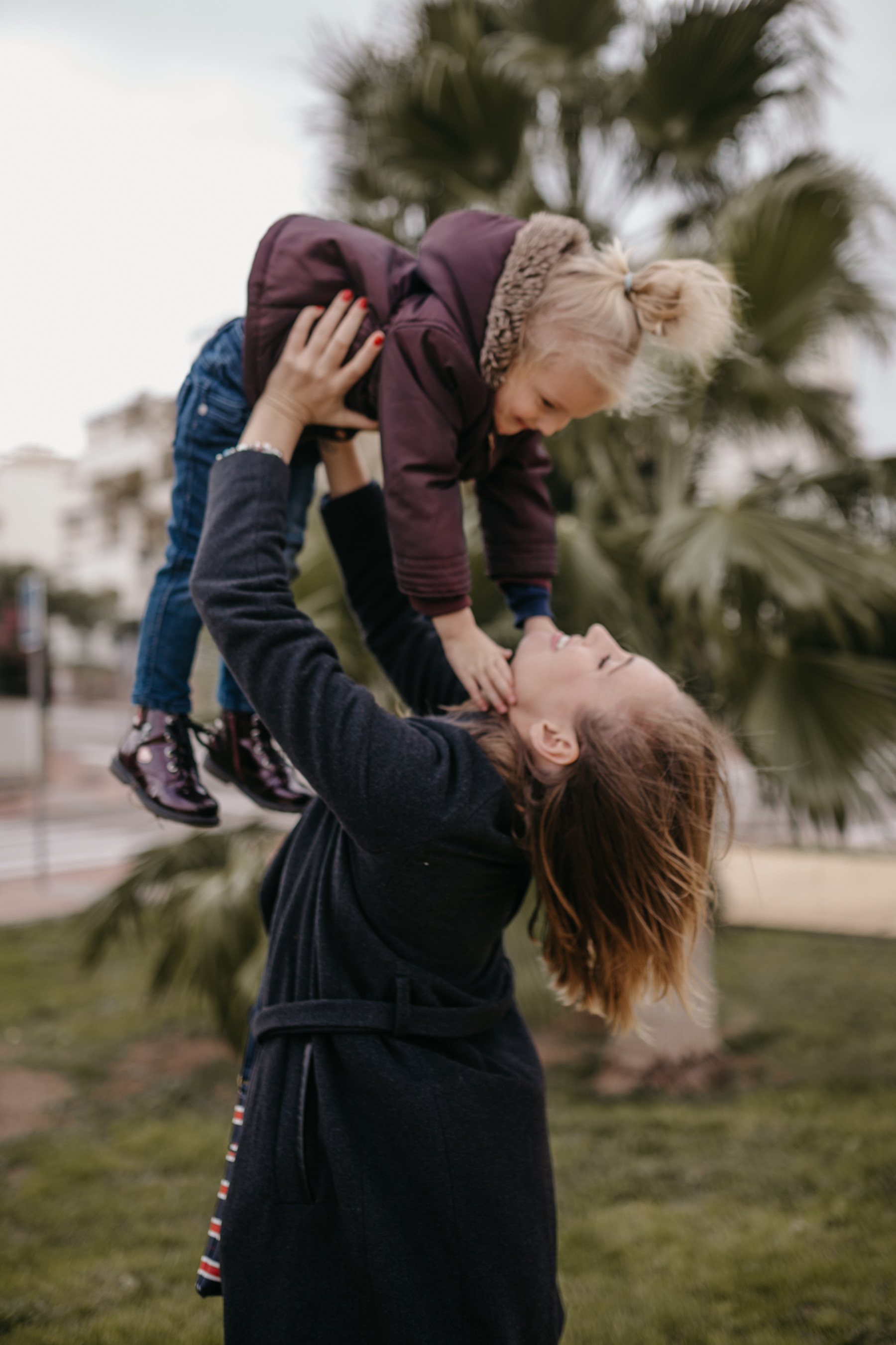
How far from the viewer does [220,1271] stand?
136 cm

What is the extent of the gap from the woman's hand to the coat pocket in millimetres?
786

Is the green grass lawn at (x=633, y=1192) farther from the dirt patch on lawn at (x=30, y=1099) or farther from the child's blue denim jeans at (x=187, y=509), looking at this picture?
the child's blue denim jeans at (x=187, y=509)

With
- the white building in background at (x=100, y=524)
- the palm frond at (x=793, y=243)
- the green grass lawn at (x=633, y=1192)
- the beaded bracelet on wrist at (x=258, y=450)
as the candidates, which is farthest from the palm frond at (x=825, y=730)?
the white building in background at (x=100, y=524)

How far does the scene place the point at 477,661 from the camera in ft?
4.78

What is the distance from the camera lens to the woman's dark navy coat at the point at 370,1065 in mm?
1247

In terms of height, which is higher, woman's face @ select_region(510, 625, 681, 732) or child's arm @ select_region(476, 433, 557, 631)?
child's arm @ select_region(476, 433, 557, 631)

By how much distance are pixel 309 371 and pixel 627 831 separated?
0.73 m

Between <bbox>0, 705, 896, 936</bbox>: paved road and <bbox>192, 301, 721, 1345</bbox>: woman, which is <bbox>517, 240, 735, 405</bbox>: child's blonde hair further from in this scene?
<bbox>0, 705, 896, 936</bbox>: paved road

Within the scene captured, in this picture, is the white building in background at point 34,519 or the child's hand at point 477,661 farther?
the white building in background at point 34,519

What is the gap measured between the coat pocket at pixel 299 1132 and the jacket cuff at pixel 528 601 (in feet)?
2.39

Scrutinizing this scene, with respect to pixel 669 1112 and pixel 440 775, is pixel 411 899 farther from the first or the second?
pixel 669 1112

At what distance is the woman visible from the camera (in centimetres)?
126

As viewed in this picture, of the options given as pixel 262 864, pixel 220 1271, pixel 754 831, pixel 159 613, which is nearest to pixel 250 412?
pixel 159 613

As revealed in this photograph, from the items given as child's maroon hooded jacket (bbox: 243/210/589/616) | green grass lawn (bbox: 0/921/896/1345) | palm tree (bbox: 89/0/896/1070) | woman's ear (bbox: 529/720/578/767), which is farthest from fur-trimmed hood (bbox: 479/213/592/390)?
palm tree (bbox: 89/0/896/1070)
